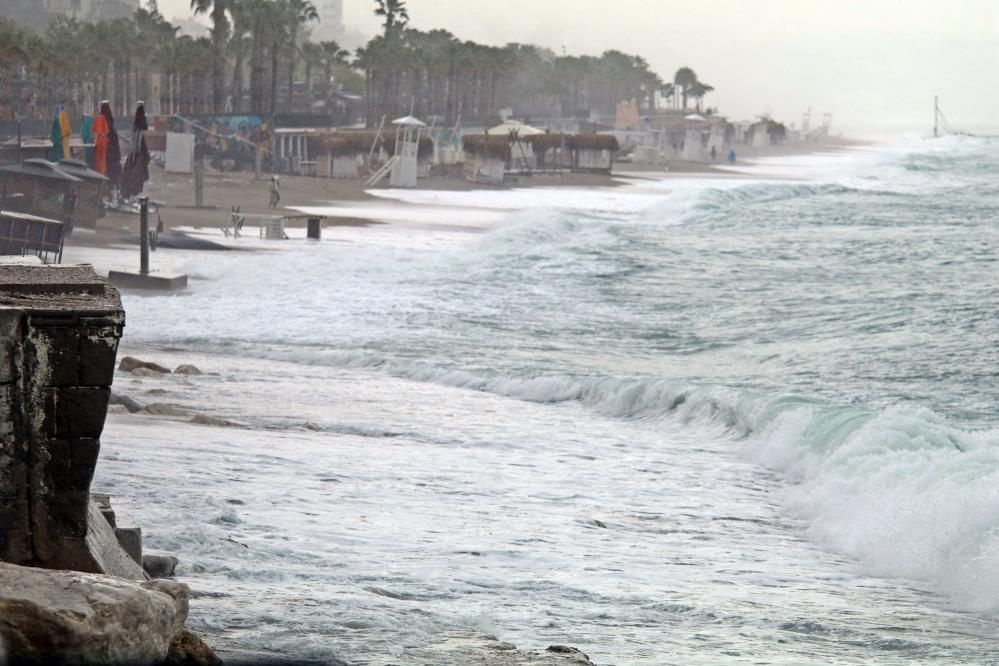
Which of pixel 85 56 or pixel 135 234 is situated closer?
pixel 135 234

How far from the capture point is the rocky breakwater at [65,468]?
16.4 ft

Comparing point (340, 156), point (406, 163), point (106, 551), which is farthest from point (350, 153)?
point (106, 551)

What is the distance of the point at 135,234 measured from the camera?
32.8 m

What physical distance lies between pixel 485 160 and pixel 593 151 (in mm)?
13114

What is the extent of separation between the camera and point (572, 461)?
41.0 feet

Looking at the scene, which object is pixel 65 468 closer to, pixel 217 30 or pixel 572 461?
pixel 572 461

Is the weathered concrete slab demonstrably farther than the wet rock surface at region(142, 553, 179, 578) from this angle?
Yes

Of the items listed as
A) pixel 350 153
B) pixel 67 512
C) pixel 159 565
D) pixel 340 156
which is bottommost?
pixel 159 565

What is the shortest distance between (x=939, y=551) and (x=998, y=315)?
16.4 meters

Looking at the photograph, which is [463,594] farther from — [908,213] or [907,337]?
[908,213]

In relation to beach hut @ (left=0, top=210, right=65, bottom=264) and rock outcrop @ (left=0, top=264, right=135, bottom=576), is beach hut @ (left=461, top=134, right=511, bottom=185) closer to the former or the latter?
beach hut @ (left=0, top=210, right=65, bottom=264)

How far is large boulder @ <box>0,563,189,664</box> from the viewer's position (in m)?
4.77

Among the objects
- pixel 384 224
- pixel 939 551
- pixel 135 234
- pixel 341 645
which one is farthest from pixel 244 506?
pixel 384 224

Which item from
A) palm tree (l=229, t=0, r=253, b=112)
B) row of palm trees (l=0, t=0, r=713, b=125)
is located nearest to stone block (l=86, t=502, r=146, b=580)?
row of palm trees (l=0, t=0, r=713, b=125)
